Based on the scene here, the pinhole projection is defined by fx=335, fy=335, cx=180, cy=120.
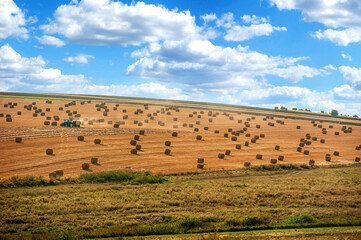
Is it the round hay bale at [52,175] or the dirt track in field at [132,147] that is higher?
the dirt track in field at [132,147]

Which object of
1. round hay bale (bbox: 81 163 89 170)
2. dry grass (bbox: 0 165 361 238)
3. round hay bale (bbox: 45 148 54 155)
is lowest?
dry grass (bbox: 0 165 361 238)

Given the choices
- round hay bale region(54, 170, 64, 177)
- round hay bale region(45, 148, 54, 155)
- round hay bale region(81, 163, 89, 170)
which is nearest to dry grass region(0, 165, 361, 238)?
round hay bale region(54, 170, 64, 177)

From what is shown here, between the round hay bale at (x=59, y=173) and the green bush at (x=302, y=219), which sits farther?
the round hay bale at (x=59, y=173)

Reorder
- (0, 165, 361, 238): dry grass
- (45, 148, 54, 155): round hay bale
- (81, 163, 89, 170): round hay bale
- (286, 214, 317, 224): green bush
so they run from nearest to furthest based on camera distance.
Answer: (0, 165, 361, 238): dry grass
(286, 214, 317, 224): green bush
(81, 163, 89, 170): round hay bale
(45, 148, 54, 155): round hay bale

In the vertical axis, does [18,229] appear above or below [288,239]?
below

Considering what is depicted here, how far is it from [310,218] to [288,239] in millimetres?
6420

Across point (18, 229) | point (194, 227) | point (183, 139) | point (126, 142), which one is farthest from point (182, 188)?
point (183, 139)

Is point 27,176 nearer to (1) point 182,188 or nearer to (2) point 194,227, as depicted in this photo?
(1) point 182,188

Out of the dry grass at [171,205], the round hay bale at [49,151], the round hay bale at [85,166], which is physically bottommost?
the dry grass at [171,205]

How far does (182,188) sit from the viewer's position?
34.0 m

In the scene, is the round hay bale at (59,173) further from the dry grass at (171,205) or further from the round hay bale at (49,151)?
the round hay bale at (49,151)

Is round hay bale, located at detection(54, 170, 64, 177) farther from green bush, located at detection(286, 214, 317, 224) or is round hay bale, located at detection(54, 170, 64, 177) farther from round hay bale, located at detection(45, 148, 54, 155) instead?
green bush, located at detection(286, 214, 317, 224)

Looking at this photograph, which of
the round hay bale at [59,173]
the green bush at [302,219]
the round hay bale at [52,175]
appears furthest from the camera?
the round hay bale at [59,173]

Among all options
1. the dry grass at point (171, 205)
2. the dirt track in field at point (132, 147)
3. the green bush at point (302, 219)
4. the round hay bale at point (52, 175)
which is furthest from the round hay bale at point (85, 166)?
the green bush at point (302, 219)
